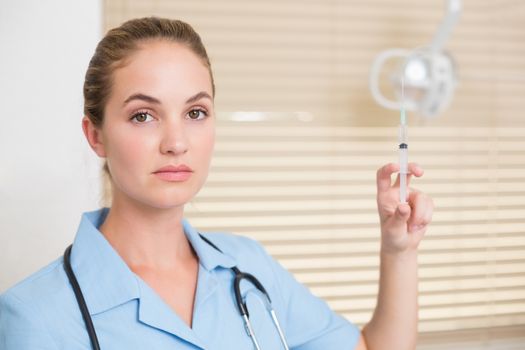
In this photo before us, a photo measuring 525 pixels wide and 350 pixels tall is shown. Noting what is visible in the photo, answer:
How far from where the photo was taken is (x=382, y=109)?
1.68 meters

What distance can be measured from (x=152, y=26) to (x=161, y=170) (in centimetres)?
24

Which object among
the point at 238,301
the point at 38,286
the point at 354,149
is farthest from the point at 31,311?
the point at 354,149

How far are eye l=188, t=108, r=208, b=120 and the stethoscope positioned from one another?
277mm

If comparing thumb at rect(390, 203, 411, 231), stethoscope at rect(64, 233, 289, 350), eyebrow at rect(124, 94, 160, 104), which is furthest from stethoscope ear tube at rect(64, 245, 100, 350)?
thumb at rect(390, 203, 411, 231)

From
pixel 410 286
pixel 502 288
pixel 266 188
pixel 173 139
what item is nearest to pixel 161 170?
pixel 173 139

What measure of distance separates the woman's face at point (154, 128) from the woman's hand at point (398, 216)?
33cm

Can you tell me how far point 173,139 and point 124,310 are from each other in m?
0.27

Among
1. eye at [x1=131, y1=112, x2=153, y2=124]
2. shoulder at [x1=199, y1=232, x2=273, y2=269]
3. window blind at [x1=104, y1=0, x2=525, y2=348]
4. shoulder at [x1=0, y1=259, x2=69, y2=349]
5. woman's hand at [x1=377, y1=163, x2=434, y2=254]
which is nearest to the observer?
shoulder at [x1=0, y1=259, x2=69, y2=349]

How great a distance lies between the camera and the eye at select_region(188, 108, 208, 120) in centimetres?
105

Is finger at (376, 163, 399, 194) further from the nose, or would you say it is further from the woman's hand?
the nose

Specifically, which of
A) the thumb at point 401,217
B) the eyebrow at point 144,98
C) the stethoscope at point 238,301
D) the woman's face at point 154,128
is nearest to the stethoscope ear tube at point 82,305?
the stethoscope at point 238,301

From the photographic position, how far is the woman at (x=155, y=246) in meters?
0.96

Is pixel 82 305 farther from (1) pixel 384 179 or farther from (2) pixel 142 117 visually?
(1) pixel 384 179

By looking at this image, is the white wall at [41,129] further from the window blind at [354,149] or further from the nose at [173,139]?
the nose at [173,139]
